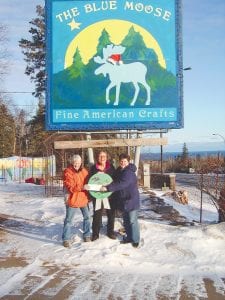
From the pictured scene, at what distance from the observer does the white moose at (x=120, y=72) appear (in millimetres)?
11094

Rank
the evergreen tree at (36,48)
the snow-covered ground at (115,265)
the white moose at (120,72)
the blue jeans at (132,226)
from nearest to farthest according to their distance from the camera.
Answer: the snow-covered ground at (115,265), the blue jeans at (132,226), the white moose at (120,72), the evergreen tree at (36,48)

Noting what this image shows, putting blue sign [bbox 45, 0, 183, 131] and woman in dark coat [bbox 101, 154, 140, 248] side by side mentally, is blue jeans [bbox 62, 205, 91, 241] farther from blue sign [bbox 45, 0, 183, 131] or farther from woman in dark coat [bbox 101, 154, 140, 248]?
blue sign [bbox 45, 0, 183, 131]

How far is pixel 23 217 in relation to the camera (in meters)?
13.5

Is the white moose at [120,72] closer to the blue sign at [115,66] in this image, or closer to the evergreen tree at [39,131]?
the blue sign at [115,66]

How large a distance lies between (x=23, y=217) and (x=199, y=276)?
Result: 6.73 meters

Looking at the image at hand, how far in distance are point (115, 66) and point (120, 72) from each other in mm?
157

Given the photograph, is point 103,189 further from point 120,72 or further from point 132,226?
point 120,72

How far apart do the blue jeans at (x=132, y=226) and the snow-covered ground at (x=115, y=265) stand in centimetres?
19

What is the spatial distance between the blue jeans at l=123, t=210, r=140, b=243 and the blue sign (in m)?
2.39

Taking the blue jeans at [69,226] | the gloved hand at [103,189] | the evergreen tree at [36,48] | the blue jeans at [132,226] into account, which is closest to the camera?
the blue jeans at [132,226]

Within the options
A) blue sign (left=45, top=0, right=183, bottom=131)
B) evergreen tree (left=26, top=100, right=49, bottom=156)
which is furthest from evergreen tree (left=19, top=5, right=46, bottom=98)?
blue sign (left=45, top=0, right=183, bottom=131)

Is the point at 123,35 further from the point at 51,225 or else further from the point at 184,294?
the point at 184,294

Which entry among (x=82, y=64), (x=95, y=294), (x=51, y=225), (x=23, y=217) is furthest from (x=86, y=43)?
(x=95, y=294)

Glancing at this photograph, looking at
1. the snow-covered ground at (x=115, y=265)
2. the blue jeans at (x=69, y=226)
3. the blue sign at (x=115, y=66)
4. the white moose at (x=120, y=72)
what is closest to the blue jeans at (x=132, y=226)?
the snow-covered ground at (x=115, y=265)
